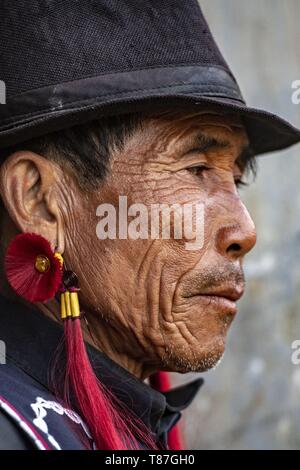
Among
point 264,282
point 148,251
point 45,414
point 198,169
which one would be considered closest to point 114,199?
point 148,251

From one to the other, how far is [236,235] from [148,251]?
245mm

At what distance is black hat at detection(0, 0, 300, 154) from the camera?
218 cm

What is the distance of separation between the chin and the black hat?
638 millimetres

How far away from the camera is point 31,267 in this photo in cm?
220

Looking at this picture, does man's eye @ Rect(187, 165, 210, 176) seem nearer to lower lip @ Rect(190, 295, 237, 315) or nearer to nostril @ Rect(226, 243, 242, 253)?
nostril @ Rect(226, 243, 242, 253)

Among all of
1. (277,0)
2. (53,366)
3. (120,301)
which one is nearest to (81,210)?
(120,301)

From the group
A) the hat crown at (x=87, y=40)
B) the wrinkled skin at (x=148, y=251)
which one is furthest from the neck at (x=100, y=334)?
the hat crown at (x=87, y=40)

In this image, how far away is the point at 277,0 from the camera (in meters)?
3.89

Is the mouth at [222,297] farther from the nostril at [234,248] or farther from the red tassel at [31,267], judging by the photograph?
the red tassel at [31,267]

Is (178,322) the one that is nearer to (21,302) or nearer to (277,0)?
(21,302)

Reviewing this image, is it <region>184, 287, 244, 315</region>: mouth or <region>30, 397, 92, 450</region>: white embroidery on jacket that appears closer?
<region>30, 397, 92, 450</region>: white embroidery on jacket

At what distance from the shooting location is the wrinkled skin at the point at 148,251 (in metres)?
2.29

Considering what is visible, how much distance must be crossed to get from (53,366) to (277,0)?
7.66ft

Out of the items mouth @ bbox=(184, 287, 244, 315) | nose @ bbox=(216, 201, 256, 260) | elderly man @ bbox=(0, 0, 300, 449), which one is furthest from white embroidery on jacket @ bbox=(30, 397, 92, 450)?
nose @ bbox=(216, 201, 256, 260)
